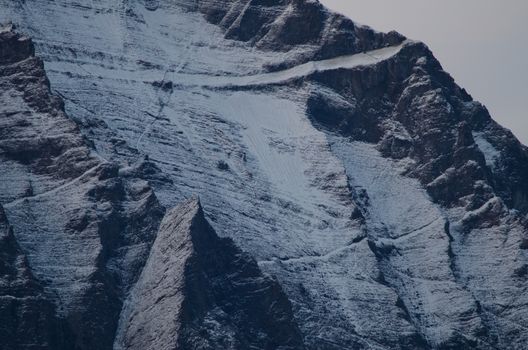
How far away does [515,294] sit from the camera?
131 meters

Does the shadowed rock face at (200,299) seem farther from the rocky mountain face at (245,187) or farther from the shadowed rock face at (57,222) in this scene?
the shadowed rock face at (57,222)

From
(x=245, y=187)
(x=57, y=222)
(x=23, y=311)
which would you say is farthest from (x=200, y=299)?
(x=245, y=187)

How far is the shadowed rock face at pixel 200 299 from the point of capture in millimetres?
113562

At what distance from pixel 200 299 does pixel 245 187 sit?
818 inches

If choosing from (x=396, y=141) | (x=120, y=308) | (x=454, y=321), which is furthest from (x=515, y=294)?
(x=120, y=308)

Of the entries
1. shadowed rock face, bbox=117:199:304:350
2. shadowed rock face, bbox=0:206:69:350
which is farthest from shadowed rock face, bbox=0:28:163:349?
shadowed rock face, bbox=117:199:304:350

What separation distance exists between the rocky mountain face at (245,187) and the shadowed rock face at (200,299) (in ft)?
0.40

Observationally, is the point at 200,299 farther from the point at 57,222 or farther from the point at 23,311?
the point at 57,222

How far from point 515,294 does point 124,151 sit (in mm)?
25318

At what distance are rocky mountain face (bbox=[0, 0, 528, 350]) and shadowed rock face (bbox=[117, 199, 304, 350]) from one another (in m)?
0.12

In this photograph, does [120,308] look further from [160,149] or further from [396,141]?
[396,141]

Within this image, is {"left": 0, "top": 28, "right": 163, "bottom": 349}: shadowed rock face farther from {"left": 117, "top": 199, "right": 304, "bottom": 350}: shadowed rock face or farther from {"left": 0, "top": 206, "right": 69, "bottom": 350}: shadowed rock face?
{"left": 117, "top": 199, "right": 304, "bottom": 350}: shadowed rock face

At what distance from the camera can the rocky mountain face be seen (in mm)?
116625

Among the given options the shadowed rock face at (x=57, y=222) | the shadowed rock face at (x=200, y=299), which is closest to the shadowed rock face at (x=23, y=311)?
the shadowed rock face at (x=57, y=222)
